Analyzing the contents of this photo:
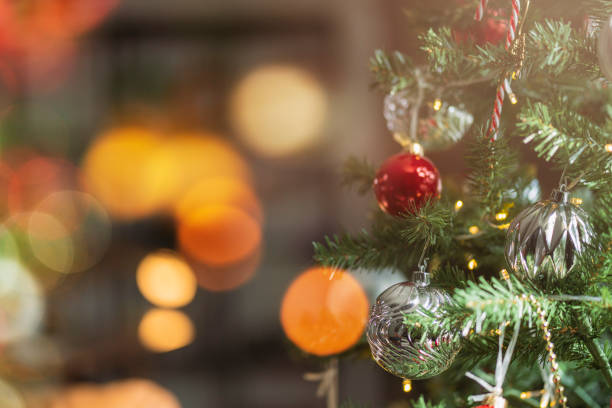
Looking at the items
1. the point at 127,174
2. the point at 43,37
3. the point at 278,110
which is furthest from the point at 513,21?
the point at 43,37

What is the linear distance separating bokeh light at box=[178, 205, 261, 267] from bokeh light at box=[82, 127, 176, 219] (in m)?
0.12

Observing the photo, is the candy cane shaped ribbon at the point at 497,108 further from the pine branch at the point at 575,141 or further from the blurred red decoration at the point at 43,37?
the blurred red decoration at the point at 43,37

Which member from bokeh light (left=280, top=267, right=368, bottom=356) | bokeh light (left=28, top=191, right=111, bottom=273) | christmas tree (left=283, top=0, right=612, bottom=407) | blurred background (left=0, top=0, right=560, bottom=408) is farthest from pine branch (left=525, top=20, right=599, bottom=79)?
bokeh light (left=28, top=191, right=111, bottom=273)

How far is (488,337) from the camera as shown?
1.28ft

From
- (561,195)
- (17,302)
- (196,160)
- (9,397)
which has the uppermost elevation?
(561,195)

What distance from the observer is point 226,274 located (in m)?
1.61

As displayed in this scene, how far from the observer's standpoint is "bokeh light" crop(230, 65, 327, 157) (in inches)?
62.9

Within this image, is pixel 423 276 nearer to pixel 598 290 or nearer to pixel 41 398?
pixel 598 290

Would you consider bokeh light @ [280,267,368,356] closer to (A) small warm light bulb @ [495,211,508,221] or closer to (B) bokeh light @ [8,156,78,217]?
(A) small warm light bulb @ [495,211,508,221]

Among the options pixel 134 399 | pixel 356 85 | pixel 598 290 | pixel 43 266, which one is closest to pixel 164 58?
pixel 356 85

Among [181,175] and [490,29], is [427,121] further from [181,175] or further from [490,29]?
[181,175]

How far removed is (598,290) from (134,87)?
1.47 meters

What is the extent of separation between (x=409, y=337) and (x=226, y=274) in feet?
4.23

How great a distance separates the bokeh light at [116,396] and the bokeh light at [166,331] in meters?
0.11
